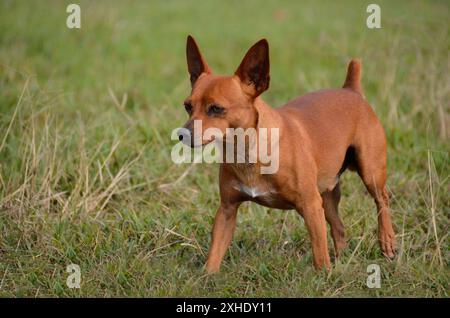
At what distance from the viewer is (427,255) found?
18.2 ft

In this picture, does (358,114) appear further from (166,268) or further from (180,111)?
(180,111)

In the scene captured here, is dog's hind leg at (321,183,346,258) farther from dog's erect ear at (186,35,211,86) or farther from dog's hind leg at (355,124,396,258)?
dog's erect ear at (186,35,211,86)

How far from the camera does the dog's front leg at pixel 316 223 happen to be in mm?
5047

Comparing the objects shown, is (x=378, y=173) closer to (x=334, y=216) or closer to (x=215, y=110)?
(x=334, y=216)

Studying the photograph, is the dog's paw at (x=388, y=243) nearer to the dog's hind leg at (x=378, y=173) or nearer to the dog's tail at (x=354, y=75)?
the dog's hind leg at (x=378, y=173)

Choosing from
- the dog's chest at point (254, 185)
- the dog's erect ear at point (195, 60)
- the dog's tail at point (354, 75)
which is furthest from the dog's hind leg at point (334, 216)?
the dog's erect ear at point (195, 60)

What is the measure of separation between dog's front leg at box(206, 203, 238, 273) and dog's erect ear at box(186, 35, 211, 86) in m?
0.90

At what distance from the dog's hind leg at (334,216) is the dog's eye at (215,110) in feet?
4.98

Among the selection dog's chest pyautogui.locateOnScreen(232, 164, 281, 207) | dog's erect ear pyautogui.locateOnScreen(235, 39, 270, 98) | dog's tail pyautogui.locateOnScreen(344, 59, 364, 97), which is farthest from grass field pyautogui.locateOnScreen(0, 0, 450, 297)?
dog's erect ear pyautogui.locateOnScreen(235, 39, 270, 98)

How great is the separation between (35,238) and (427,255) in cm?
282

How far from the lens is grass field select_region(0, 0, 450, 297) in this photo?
→ 16.9 ft

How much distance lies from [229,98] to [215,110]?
12cm

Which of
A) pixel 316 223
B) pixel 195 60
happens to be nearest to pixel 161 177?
pixel 195 60

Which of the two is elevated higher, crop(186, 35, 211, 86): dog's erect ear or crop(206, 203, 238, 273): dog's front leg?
crop(186, 35, 211, 86): dog's erect ear
